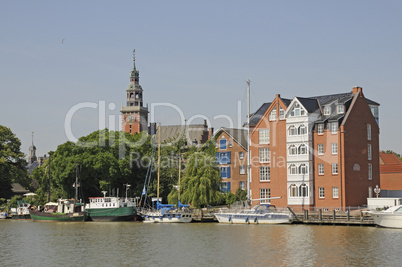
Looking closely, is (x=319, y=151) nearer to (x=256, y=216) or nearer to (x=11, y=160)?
(x=256, y=216)

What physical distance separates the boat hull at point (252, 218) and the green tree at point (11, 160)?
46.0 meters

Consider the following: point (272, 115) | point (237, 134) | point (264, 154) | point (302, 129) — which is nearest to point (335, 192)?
point (302, 129)

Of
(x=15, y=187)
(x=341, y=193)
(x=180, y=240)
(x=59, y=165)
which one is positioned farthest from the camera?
(x=15, y=187)

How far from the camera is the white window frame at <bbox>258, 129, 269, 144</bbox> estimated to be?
91.2m

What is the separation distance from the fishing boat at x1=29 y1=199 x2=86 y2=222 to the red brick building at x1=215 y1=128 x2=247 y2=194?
26.2 meters

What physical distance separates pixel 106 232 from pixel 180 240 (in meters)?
14.4

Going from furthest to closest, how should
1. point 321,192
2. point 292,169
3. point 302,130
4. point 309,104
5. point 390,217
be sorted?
point 292,169 → point 309,104 → point 302,130 → point 321,192 → point 390,217

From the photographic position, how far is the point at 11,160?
368ft

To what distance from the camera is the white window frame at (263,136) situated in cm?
9119

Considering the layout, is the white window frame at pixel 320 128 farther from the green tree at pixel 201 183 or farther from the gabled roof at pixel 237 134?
the gabled roof at pixel 237 134

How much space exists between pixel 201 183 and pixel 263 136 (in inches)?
466

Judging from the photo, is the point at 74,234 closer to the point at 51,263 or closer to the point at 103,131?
the point at 51,263

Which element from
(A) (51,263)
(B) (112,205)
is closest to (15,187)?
(B) (112,205)

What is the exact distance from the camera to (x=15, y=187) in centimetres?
15662
